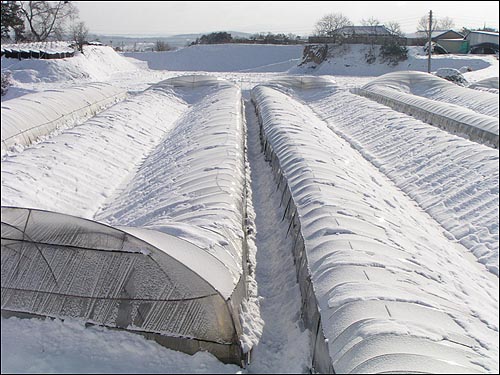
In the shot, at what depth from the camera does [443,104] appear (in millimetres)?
13359

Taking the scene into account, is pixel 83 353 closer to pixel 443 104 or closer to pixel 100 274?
pixel 100 274

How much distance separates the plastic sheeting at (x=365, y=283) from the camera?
11.1 ft

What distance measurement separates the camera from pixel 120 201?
7668mm

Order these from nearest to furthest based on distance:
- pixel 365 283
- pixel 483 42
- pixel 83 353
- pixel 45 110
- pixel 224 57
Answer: pixel 83 353, pixel 365 283, pixel 45 110, pixel 224 57, pixel 483 42

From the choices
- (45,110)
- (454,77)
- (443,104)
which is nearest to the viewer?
(45,110)

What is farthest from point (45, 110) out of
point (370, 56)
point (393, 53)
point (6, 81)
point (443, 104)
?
point (393, 53)

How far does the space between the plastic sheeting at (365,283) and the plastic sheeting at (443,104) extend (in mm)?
4373

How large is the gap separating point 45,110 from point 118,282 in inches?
307

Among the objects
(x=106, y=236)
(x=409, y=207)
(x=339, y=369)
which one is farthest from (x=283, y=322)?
(x=409, y=207)

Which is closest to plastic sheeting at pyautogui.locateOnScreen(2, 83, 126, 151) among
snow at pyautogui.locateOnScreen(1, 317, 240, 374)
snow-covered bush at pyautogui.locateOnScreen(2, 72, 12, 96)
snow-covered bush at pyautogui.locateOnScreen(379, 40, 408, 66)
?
snow-covered bush at pyautogui.locateOnScreen(2, 72, 12, 96)

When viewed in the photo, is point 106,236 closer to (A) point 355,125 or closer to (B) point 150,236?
(B) point 150,236

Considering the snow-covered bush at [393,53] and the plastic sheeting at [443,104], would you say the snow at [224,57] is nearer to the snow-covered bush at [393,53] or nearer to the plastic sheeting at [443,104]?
the snow-covered bush at [393,53]

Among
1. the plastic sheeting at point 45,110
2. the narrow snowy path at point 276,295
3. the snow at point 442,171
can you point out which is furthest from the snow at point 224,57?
Result: the narrow snowy path at point 276,295

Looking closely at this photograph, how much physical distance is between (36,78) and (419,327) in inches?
837
